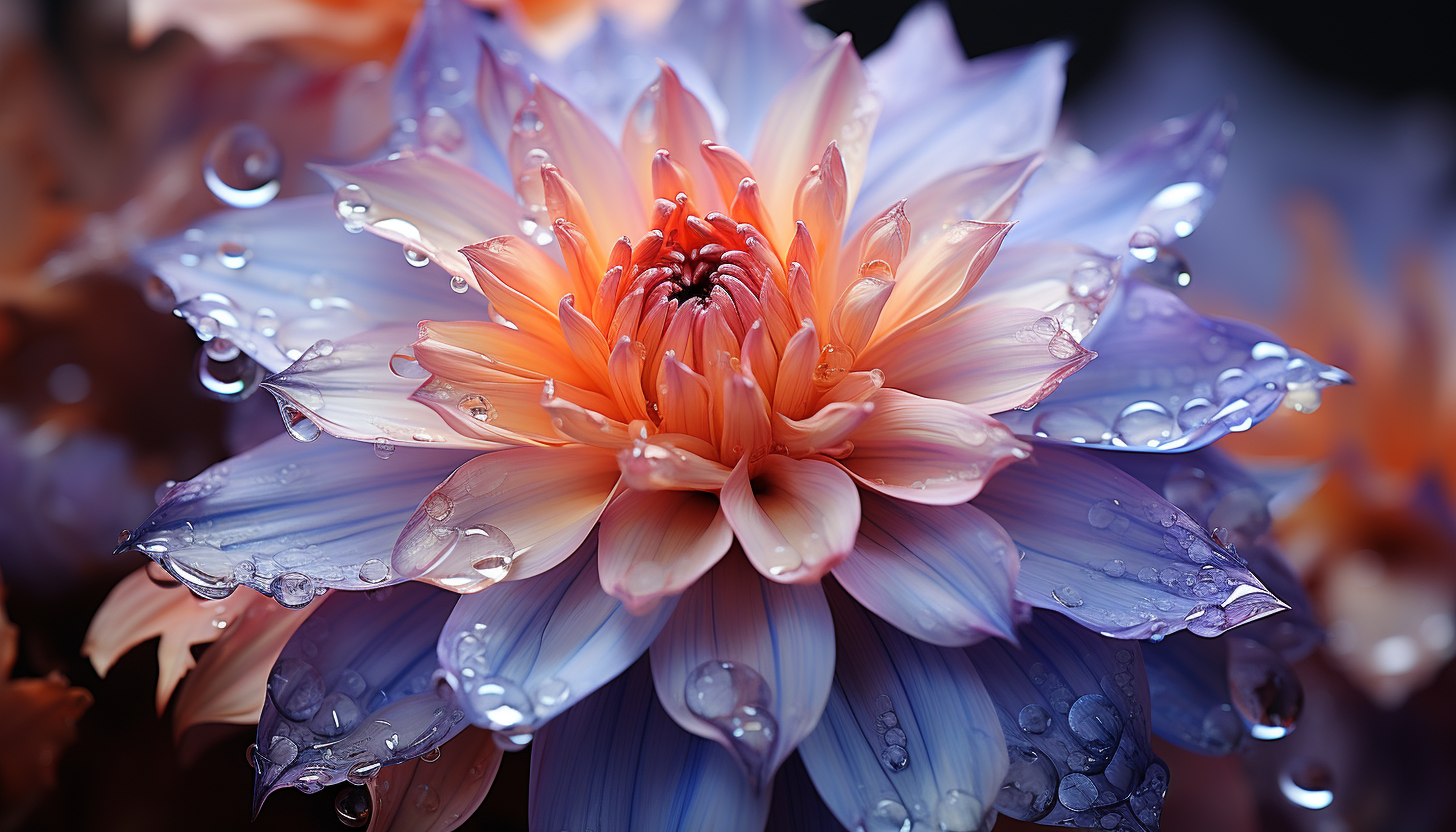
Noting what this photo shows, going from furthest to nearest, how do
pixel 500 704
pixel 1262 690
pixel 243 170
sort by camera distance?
1. pixel 243 170
2. pixel 1262 690
3. pixel 500 704

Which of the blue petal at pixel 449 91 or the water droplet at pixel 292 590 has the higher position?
the blue petal at pixel 449 91

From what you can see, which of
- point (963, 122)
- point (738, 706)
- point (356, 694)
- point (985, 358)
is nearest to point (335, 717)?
point (356, 694)

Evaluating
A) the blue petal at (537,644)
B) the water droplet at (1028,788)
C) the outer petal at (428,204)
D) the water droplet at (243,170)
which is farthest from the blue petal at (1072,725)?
the water droplet at (243,170)

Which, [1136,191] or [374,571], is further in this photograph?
[1136,191]

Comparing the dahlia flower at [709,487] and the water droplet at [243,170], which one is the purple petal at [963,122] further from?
the water droplet at [243,170]

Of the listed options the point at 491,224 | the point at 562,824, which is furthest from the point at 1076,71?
the point at 562,824

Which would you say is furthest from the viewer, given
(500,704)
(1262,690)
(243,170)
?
(243,170)

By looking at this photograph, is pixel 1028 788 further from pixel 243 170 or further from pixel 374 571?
pixel 243 170

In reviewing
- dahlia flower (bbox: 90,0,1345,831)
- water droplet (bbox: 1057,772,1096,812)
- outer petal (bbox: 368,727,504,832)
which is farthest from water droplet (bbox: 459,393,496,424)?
water droplet (bbox: 1057,772,1096,812)
